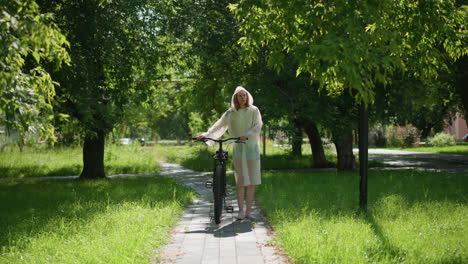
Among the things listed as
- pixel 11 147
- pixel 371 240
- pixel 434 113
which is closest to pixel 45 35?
pixel 371 240

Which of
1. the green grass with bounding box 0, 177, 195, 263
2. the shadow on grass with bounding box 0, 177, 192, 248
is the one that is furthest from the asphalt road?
the green grass with bounding box 0, 177, 195, 263

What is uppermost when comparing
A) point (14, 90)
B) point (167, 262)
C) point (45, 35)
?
point (45, 35)

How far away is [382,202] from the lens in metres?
8.84

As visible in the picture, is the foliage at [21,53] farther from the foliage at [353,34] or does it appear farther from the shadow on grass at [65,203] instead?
the foliage at [353,34]

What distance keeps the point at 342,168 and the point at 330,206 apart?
885 centimetres

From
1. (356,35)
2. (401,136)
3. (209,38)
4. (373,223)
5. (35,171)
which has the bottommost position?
(373,223)

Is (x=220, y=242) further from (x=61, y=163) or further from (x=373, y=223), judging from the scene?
(x=61, y=163)

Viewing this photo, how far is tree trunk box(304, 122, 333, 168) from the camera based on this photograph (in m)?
19.2

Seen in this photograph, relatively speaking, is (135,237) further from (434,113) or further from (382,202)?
(434,113)

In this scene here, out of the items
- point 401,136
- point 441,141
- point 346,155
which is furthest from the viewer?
point 401,136

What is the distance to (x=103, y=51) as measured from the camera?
12.9 m

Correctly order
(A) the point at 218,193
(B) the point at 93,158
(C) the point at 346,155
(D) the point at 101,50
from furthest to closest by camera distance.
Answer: (C) the point at 346,155 < (B) the point at 93,158 < (D) the point at 101,50 < (A) the point at 218,193

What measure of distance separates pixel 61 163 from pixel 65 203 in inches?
461

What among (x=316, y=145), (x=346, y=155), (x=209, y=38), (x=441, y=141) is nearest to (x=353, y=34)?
(x=209, y=38)
